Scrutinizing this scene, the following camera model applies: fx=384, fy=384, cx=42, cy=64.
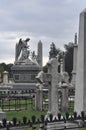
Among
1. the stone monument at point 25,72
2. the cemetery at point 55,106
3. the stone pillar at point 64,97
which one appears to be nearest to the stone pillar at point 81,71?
the cemetery at point 55,106

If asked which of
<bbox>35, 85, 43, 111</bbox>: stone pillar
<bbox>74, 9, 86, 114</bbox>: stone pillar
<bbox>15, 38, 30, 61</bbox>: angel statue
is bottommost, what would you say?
<bbox>35, 85, 43, 111</bbox>: stone pillar

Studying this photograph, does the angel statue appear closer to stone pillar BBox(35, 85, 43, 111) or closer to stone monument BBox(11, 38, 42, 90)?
stone monument BBox(11, 38, 42, 90)

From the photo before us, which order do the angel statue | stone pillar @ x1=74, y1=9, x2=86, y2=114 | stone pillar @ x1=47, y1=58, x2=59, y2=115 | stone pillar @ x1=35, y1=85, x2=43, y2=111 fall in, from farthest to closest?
the angel statue
stone pillar @ x1=35, y1=85, x2=43, y2=111
stone pillar @ x1=47, y1=58, x2=59, y2=115
stone pillar @ x1=74, y1=9, x2=86, y2=114

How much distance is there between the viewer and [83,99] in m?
11.6

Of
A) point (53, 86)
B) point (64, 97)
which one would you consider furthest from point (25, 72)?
point (53, 86)

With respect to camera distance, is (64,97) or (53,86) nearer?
(53,86)

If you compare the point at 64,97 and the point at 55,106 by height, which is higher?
the point at 64,97

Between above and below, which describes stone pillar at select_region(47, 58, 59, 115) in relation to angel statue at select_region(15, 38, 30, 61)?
below

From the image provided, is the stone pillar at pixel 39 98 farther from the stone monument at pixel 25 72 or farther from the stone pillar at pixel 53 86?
the stone monument at pixel 25 72

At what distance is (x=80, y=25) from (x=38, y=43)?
51.2 meters

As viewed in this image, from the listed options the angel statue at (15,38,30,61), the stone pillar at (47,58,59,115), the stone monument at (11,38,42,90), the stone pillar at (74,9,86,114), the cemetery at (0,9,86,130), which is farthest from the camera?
the angel statue at (15,38,30,61)

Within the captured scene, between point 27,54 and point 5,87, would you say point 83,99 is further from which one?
point 27,54

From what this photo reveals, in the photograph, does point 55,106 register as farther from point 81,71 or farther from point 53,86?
point 81,71

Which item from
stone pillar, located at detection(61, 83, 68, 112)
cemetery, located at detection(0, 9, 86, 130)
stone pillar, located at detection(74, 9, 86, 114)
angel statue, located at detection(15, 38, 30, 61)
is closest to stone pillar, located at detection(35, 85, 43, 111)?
cemetery, located at detection(0, 9, 86, 130)
